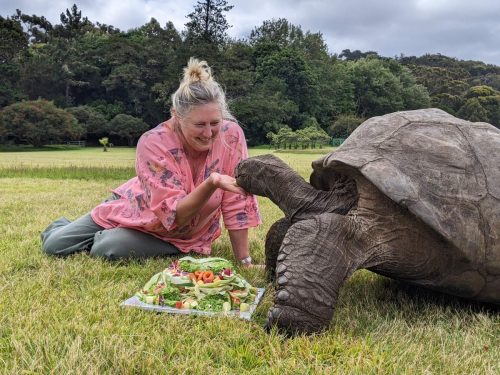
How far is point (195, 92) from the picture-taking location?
3.64 m

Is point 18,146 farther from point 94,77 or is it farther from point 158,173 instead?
point 158,173

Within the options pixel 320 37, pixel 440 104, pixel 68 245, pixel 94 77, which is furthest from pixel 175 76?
pixel 68 245

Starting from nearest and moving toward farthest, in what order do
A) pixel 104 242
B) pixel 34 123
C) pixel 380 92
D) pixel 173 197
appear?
1. pixel 173 197
2. pixel 104 242
3. pixel 34 123
4. pixel 380 92

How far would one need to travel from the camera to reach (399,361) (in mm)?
2152

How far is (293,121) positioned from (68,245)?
61.2 m

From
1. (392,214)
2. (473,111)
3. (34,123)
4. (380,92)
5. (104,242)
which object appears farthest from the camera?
(380,92)

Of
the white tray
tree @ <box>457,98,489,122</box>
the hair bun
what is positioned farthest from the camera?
tree @ <box>457,98,489,122</box>

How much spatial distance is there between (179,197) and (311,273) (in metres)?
1.62

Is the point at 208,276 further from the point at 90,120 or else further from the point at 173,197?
the point at 90,120

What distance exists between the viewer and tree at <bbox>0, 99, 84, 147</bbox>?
158 feet

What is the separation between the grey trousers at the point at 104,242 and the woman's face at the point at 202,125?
3.07ft

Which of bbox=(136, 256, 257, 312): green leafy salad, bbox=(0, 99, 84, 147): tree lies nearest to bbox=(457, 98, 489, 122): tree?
bbox=(0, 99, 84, 147): tree

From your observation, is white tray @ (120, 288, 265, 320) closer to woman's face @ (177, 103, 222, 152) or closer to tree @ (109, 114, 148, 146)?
woman's face @ (177, 103, 222, 152)

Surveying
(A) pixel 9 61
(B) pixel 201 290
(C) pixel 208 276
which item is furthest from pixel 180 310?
(A) pixel 9 61
